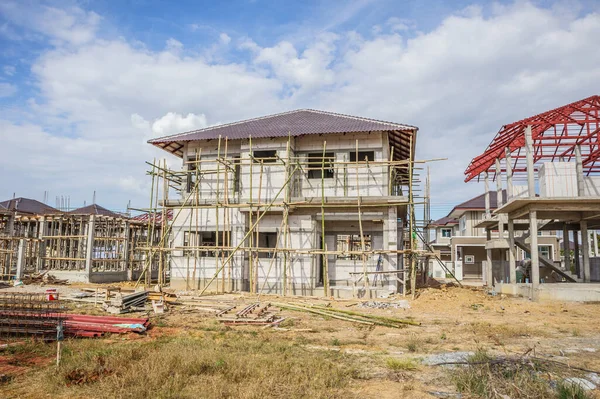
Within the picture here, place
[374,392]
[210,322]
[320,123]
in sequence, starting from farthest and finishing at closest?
[320,123] < [210,322] < [374,392]

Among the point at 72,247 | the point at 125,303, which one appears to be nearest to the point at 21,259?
the point at 72,247

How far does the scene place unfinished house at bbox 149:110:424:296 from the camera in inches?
768

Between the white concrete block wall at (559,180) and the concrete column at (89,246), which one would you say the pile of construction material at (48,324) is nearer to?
the concrete column at (89,246)

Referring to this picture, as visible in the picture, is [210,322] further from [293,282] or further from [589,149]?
[589,149]

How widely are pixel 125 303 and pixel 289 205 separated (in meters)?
7.77

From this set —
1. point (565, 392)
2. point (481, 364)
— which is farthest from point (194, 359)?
point (565, 392)

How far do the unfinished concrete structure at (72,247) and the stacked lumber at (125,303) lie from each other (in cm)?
1069

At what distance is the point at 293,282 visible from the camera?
65.9 feet

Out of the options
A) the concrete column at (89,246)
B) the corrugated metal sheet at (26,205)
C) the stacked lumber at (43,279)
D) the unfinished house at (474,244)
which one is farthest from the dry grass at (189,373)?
the corrugated metal sheet at (26,205)

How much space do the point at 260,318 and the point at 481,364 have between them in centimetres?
707

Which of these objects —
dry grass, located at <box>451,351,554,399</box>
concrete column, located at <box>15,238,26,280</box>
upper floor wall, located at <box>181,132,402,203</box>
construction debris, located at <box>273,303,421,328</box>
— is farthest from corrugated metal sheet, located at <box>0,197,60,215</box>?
dry grass, located at <box>451,351,554,399</box>

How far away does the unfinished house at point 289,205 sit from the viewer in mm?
19500

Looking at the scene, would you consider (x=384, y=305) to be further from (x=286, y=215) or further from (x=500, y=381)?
(x=500, y=381)

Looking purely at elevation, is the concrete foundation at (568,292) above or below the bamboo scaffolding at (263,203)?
below
